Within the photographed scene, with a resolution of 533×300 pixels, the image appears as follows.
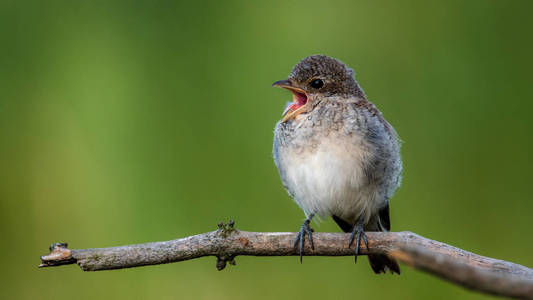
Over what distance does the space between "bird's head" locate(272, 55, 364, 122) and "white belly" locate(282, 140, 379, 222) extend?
32cm

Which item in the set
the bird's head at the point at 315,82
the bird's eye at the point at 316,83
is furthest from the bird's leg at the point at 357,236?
the bird's eye at the point at 316,83

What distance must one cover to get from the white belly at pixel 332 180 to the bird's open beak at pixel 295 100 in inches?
9.5

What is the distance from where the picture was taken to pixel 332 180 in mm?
3264

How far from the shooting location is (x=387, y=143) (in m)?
3.36

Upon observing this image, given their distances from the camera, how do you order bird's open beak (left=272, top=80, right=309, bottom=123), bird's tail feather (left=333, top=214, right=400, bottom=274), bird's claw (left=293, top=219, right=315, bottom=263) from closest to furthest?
1. bird's claw (left=293, top=219, right=315, bottom=263)
2. bird's open beak (left=272, top=80, right=309, bottom=123)
3. bird's tail feather (left=333, top=214, right=400, bottom=274)

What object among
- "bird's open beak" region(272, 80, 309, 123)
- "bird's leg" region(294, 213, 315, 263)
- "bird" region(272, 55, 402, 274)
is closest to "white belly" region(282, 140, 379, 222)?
"bird" region(272, 55, 402, 274)

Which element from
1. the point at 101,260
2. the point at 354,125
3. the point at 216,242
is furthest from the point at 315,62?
the point at 101,260

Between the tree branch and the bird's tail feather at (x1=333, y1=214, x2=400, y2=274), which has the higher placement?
the bird's tail feather at (x1=333, y1=214, x2=400, y2=274)

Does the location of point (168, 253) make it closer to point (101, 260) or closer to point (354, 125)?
point (101, 260)

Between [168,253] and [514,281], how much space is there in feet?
4.94

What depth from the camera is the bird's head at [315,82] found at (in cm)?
343

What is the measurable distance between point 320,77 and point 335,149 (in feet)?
1.70

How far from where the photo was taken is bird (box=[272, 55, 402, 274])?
3.23 meters

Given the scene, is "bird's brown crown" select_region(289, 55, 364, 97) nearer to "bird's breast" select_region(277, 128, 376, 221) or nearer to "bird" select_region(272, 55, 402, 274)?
"bird" select_region(272, 55, 402, 274)
